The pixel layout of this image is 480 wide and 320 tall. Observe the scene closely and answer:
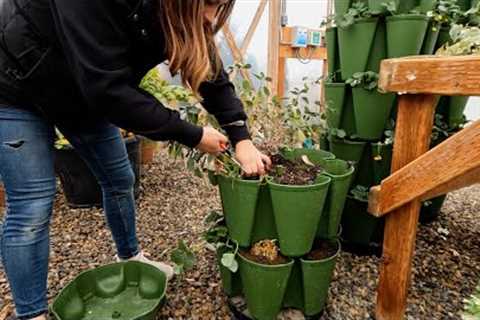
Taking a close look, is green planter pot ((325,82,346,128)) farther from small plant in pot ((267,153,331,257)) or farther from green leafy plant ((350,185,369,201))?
small plant in pot ((267,153,331,257))

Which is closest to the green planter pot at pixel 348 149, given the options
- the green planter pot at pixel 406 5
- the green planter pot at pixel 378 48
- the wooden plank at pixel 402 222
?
the green planter pot at pixel 378 48

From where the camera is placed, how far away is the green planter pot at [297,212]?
904mm

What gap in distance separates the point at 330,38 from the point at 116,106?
1010 millimetres

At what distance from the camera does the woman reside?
0.68 metres

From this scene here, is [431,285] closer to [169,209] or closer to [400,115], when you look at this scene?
[400,115]

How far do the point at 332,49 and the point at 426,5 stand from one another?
354mm

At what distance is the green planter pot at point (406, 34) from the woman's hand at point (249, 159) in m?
0.66

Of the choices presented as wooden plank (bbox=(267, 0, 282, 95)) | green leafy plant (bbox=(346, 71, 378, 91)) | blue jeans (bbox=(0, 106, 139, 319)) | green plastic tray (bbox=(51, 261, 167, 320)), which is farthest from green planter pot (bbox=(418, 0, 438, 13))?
wooden plank (bbox=(267, 0, 282, 95))

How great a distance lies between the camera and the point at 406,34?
3.93 feet

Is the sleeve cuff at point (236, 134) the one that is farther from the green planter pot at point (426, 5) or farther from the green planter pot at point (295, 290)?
the green planter pot at point (426, 5)

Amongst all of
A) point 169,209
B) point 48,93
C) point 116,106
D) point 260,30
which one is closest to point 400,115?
point 116,106

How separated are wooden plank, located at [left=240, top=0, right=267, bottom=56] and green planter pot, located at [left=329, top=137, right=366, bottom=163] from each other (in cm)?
289

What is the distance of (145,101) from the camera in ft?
2.43

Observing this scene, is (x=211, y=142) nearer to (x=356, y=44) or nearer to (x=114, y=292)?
(x=114, y=292)
